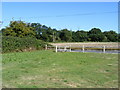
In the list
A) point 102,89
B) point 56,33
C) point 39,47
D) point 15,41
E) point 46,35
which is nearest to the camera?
point 102,89

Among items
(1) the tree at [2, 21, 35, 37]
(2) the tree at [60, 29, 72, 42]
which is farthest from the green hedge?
(2) the tree at [60, 29, 72, 42]

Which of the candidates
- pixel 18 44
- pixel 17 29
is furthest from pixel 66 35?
pixel 18 44

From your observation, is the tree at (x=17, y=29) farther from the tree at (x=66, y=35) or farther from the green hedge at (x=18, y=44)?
the tree at (x=66, y=35)

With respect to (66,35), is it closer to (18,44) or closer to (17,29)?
(17,29)

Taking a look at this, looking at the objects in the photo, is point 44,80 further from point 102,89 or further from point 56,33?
point 56,33

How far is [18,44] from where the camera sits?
2423 centimetres

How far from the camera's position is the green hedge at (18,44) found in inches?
892

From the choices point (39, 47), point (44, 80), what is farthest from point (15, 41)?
point (44, 80)

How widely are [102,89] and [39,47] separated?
887 inches

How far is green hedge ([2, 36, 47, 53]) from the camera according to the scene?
2267 cm

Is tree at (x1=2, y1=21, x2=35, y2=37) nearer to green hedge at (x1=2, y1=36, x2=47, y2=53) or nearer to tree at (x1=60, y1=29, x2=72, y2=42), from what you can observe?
green hedge at (x1=2, y1=36, x2=47, y2=53)

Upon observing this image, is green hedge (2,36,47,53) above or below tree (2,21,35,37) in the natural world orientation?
below

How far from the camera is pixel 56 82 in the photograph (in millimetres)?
5805

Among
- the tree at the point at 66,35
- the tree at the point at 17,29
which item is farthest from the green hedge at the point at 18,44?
the tree at the point at 66,35
